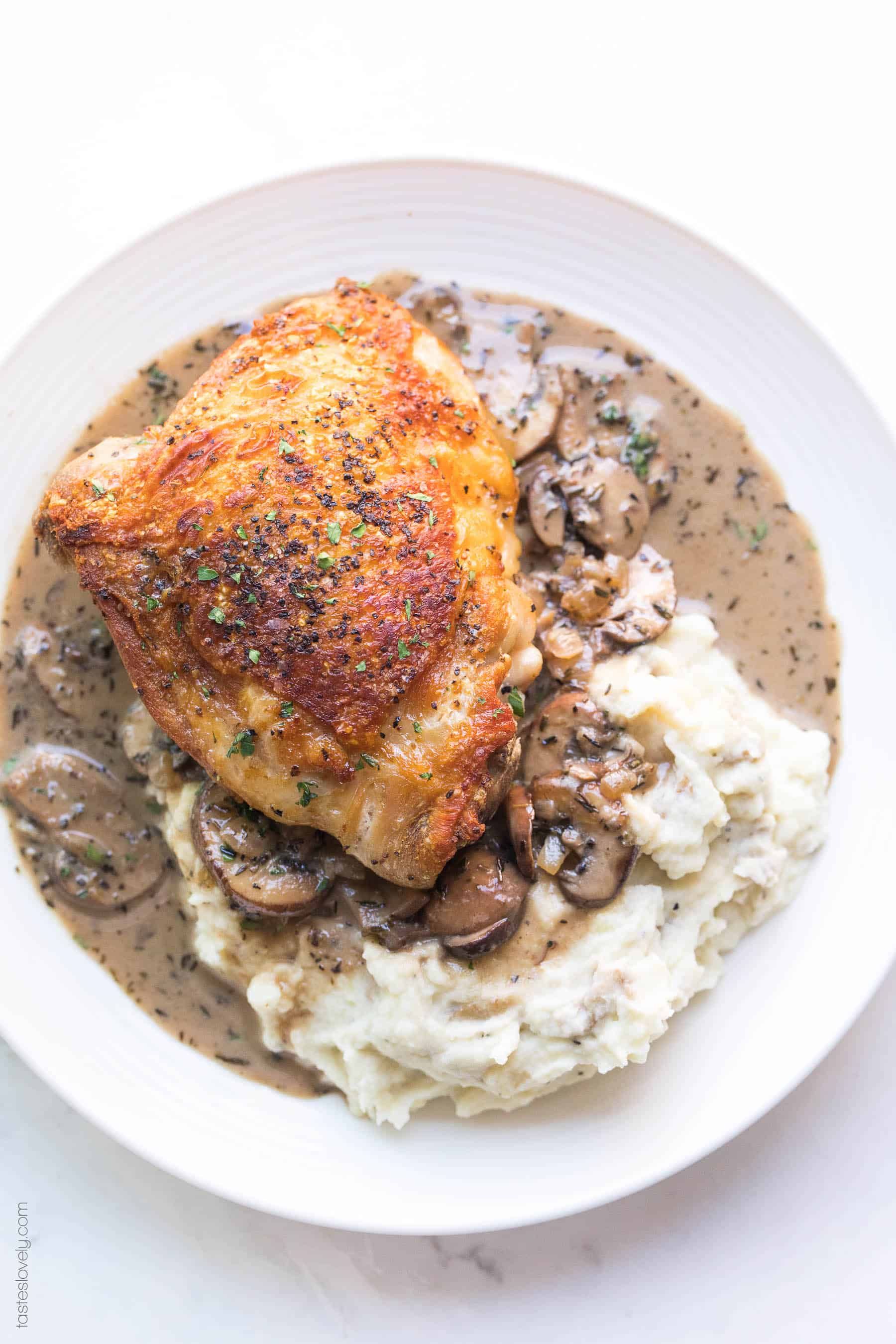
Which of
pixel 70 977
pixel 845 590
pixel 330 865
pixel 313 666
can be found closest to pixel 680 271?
pixel 845 590

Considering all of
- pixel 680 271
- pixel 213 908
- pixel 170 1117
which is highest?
pixel 680 271

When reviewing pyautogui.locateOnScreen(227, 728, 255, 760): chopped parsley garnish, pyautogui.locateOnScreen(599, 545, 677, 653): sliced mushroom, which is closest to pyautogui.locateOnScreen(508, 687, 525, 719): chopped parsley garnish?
pyautogui.locateOnScreen(599, 545, 677, 653): sliced mushroom

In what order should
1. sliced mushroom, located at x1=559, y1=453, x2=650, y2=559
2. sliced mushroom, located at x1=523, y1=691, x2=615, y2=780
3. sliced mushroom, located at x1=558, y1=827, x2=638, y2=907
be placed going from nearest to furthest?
sliced mushroom, located at x1=558, y1=827, x2=638, y2=907, sliced mushroom, located at x1=523, y1=691, x2=615, y2=780, sliced mushroom, located at x1=559, y1=453, x2=650, y2=559

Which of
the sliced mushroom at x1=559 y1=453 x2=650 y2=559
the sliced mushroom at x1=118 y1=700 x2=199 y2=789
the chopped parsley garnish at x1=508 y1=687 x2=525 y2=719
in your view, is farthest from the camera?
the sliced mushroom at x1=559 y1=453 x2=650 y2=559

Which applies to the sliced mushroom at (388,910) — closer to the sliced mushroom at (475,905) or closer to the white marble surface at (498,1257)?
the sliced mushroom at (475,905)

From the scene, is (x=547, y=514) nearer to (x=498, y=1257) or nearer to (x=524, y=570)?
(x=524, y=570)

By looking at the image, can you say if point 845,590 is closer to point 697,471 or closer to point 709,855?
point 697,471

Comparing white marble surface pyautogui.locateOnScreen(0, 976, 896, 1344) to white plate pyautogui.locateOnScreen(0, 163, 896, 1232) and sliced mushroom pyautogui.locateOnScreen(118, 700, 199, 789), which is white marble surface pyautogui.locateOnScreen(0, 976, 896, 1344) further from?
sliced mushroom pyautogui.locateOnScreen(118, 700, 199, 789)
